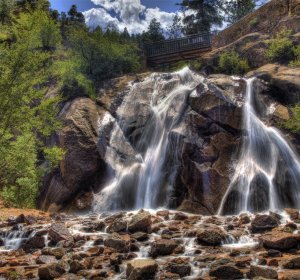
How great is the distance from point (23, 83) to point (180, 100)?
38.8 ft

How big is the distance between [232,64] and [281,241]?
1915cm

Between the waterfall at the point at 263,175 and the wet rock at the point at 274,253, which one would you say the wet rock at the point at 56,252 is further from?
the waterfall at the point at 263,175

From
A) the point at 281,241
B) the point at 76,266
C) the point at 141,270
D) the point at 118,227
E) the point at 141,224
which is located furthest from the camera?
the point at 118,227

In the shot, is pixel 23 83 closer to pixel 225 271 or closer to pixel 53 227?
pixel 53 227

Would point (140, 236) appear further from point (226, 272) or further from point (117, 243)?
point (226, 272)

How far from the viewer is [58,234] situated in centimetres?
1270

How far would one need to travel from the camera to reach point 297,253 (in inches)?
388

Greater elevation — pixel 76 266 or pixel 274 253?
pixel 76 266

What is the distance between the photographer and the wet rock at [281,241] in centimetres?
1019

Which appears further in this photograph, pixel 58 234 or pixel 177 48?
pixel 177 48

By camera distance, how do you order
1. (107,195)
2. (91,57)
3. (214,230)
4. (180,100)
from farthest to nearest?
(91,57), (180,100), (107,195), (214,230)

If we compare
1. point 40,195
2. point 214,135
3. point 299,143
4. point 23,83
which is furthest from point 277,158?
point 40,195

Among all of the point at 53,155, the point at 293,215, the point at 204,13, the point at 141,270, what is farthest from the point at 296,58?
the point at 204,13

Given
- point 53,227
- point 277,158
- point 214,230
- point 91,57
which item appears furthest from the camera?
point 91,57
